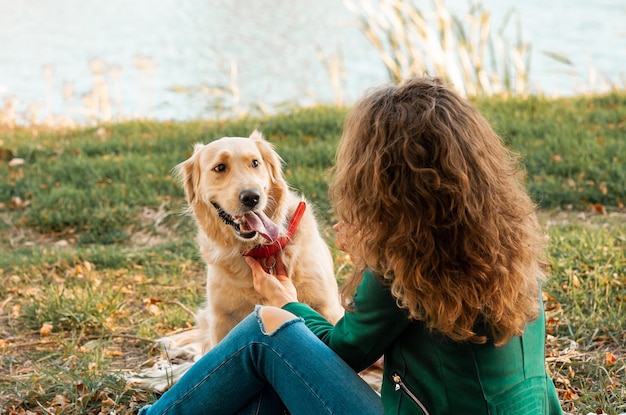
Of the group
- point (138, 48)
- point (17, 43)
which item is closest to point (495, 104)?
point (138, 48)

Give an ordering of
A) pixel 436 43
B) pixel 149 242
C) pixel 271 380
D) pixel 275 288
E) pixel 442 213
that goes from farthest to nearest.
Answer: pixel 436 43 → pixel 149 242 → pixel 275 288 → pixel 271 380 → pixel 442 213

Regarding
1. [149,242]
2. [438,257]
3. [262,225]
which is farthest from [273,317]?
[149,242]

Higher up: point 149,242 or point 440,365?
point 440,365

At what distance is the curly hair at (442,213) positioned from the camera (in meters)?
1.98

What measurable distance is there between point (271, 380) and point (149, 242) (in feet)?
12.9

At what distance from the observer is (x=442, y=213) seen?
2.01 m

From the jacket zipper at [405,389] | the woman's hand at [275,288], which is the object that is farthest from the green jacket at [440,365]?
the woman's hand at [275,288]

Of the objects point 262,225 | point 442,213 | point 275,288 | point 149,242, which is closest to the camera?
point 442,213

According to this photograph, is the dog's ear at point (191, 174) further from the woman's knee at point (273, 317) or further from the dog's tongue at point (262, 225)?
the woman's knee at point (273, 317)

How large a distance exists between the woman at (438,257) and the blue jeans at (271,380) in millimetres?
82

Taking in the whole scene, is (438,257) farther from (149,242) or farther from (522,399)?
(149,242)

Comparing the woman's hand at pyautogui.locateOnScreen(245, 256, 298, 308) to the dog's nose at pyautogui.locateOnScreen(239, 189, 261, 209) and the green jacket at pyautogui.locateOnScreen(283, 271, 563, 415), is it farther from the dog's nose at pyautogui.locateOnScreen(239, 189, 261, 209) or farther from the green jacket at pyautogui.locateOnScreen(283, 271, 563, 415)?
the green jacket at pyautogui.locateOnScreen(283, 271, 563, 415)

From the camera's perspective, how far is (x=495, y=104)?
8.22m

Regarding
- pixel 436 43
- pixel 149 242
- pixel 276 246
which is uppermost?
pixel 276 246
